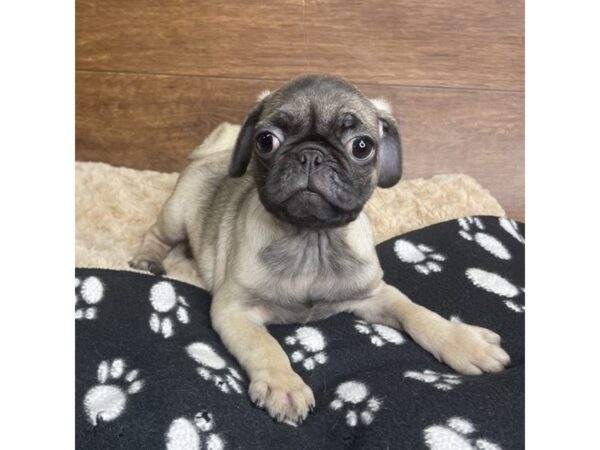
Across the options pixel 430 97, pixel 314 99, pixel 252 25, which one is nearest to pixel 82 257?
pixel 314 99

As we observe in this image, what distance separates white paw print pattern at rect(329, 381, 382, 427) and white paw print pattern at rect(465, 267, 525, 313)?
0.87 m

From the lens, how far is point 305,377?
6.82 feet

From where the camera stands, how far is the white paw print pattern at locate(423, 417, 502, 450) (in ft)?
5.38

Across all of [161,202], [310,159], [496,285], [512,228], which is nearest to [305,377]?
[310,159]

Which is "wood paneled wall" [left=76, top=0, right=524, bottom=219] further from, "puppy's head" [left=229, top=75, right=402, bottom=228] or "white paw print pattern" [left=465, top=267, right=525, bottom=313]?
"puppy's head" [left=229, top=75, right=402, bottom=228]

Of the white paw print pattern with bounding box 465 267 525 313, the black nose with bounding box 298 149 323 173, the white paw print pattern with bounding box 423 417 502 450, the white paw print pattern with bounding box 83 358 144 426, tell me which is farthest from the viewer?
the white paw print pattern with bounding box 465 267 525 313

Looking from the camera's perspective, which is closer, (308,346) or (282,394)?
(282,394)

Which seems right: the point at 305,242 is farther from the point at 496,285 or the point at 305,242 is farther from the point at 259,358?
the point at 496,285

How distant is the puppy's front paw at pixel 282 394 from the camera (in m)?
1.81

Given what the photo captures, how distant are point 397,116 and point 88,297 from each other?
94.3 inches

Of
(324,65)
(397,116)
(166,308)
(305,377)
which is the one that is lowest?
(305,377)

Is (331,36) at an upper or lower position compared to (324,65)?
upper

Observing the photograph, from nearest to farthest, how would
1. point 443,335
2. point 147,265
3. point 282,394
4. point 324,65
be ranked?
1. point 282,394
2. point 443,335
3. point 147,265
4. point 324,65

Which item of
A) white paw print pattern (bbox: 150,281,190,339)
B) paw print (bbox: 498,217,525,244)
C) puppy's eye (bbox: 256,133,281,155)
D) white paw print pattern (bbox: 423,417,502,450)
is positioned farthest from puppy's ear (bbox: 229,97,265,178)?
paw print (bbox: 498,217,525,244)
